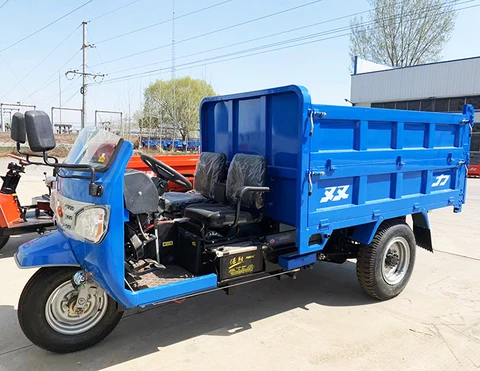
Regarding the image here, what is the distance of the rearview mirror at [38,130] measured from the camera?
2.61 meters

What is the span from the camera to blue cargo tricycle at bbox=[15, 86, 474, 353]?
2928mm

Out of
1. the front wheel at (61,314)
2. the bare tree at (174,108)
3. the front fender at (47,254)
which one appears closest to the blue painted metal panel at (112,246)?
the front fender at (47,254)

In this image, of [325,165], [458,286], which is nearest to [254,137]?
[325,165]

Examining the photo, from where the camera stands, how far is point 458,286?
15.6ft

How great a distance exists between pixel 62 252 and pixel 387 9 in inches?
1353

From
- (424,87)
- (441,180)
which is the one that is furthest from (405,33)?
(441,180)

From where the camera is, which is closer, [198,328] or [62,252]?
[62,252]

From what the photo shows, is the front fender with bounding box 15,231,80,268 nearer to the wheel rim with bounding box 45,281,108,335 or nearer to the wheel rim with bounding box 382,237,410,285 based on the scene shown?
the wheel rim with bounding box 45,281,108,335

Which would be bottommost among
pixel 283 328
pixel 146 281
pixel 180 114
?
pixel 283 328

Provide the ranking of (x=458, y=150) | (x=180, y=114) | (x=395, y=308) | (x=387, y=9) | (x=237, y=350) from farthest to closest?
(x=180, y=114) < (x=387, y=9) < (x=458, y=150) < (x=395, y=308) < (x=237, y=350)

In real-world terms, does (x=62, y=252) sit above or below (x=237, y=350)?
above

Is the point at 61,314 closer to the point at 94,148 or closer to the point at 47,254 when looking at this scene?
the point at 47,254

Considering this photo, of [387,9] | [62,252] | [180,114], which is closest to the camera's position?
[62,252]

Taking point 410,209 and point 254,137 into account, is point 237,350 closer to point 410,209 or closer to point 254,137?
point 254,137
